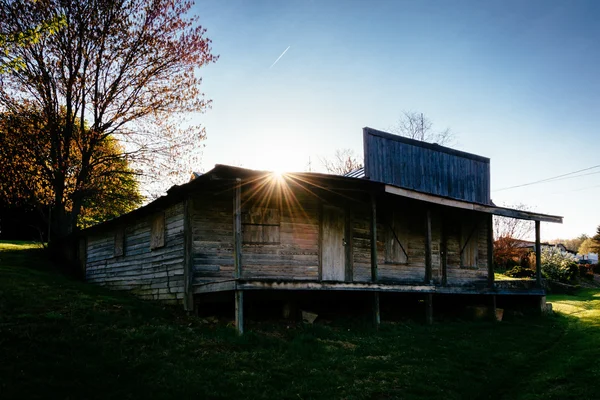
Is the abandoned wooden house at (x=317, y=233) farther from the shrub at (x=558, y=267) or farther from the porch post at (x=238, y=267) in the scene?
the shrub at (x=558, y=267)

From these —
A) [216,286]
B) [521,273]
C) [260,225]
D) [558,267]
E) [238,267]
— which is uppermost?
[260,225]

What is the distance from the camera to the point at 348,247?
1780 centimetres

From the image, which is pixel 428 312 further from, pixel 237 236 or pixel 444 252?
pixel 237 236

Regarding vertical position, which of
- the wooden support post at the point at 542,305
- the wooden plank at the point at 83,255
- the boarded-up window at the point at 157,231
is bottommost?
the wooden support post at the point at 542,305

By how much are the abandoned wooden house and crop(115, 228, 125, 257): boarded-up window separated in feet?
0.27

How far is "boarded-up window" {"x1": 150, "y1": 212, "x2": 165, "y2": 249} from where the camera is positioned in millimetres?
17062

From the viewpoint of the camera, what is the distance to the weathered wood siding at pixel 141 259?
52.6 ft

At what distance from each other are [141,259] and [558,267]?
30982 millimetres

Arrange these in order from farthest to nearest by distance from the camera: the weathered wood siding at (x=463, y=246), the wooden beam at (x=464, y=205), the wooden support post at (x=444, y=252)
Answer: the weathered wood siding at (x=463, y=246) → the wooden support post at (x=444, y=252) → the wooden beam at (x=464, y=205)

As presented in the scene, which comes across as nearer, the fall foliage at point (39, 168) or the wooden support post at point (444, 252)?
the wooden support post at point (444, 252)

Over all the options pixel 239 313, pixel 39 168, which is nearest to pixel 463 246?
pixel 239 313

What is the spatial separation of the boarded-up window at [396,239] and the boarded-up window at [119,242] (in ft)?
34.9

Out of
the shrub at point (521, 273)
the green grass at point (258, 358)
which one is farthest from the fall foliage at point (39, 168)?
the shrub at point (521, 273)

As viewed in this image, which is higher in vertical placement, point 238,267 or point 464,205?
point 464,205
